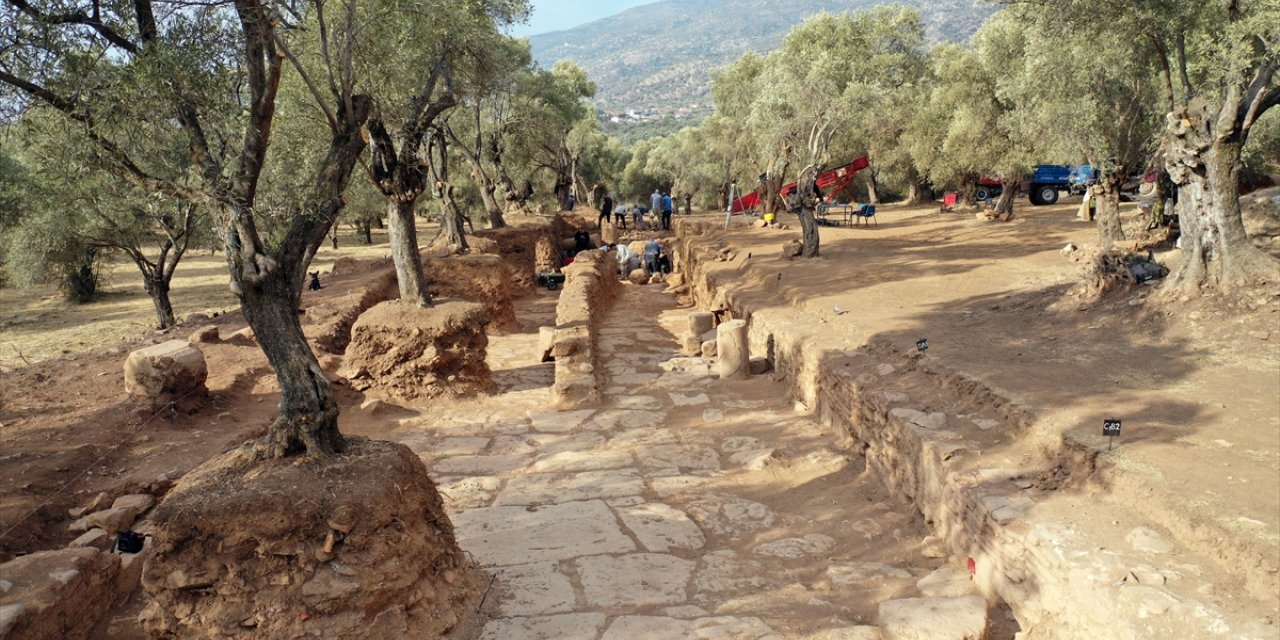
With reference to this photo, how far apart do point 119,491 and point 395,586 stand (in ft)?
12.7

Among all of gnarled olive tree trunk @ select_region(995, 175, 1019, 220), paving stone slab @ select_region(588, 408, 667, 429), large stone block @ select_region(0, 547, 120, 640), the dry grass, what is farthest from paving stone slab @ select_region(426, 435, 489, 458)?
gnarled olive tree trunk @ select_region(995, 175, 1019, 220)

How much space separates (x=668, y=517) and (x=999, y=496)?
2401 mm

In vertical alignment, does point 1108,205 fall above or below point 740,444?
above

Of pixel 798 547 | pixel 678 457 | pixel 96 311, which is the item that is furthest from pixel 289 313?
pixel 96 311

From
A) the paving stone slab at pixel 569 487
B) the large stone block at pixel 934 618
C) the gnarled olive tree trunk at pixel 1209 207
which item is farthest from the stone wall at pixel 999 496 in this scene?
the gnarled olive tree trunk at pixel 1209 207

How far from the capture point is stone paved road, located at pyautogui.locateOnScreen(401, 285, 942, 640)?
443 cm

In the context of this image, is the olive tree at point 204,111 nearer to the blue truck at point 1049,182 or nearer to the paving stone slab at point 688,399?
the paving stone slab at point 688,399

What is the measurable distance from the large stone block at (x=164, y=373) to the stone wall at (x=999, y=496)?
6912 millimetres

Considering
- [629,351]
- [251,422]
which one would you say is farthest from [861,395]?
[251,422]

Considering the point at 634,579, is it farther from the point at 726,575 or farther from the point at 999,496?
the point at 999,496

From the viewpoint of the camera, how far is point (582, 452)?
7.57m

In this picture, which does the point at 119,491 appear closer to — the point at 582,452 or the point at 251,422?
the point at 251,422

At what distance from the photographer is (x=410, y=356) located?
927cm

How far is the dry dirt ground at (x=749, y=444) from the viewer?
177 inches
